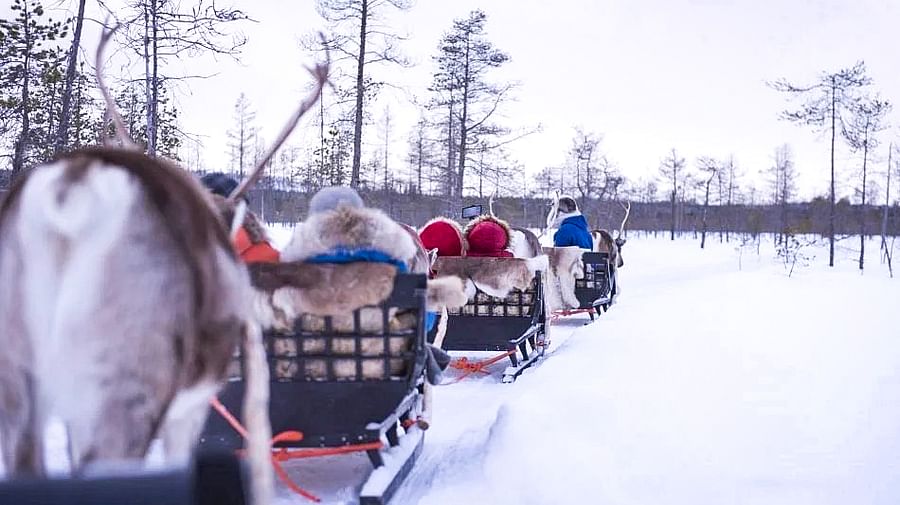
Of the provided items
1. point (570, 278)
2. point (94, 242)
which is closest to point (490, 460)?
point (94, 242)

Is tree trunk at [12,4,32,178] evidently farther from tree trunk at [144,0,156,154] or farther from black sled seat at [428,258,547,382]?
black sled seat at [428,258,547,382]

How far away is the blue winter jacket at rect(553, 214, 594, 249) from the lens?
9.62 meters

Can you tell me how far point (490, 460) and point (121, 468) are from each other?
2555 millimetres

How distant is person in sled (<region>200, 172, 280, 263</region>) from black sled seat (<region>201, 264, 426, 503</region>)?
298 mm

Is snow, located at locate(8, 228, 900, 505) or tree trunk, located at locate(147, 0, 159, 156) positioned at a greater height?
tree trunk, located at locate(147, 0, 159, 156)

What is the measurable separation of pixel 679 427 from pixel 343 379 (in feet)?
6.01

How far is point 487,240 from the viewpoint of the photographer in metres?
6.35

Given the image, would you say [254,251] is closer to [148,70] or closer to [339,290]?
[339,290]

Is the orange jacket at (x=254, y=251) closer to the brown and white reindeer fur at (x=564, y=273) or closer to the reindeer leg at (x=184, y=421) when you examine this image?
the reindeer leg at (x=184, y=421)

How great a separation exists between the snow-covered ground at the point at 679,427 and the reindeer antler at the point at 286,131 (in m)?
1.95

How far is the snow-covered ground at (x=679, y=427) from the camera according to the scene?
123 inches

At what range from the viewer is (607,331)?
7.70 m

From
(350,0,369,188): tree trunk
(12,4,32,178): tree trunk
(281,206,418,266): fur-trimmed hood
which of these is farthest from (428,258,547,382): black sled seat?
(350,0,369,188): tree trunk

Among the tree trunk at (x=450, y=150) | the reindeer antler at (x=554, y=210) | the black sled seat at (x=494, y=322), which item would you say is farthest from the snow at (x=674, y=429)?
the tree trunk at (x=450, y=150)
